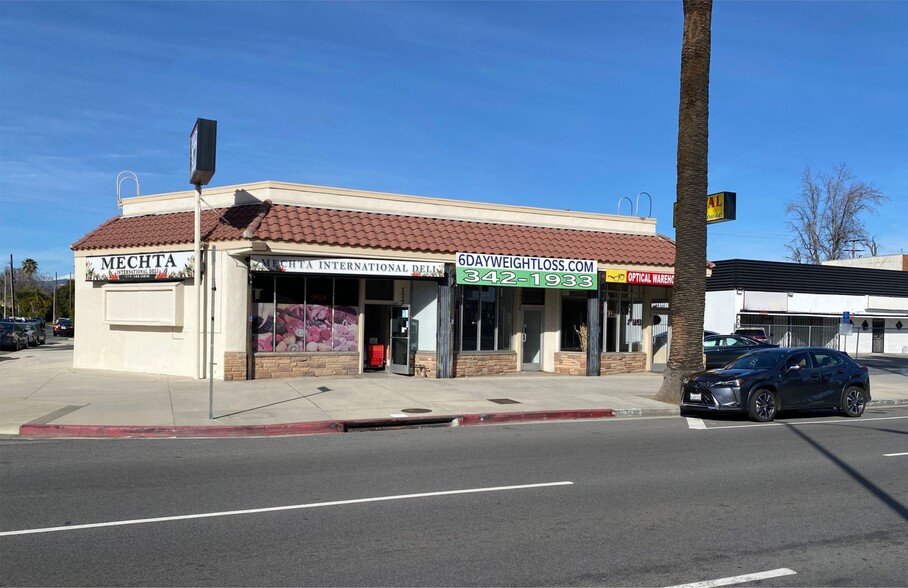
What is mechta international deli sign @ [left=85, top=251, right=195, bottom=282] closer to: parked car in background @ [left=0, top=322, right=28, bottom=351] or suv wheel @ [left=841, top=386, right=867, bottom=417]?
suv wheel @ [left=841, top=386, right=867, bottom=417]

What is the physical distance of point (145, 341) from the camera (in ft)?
68.4

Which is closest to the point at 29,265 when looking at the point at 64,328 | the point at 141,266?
the point at 64,328

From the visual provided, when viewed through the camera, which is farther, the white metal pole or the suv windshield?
the white metal pole

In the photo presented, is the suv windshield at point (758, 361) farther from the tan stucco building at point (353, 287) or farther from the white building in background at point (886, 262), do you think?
the white building in background at point (886, 262)

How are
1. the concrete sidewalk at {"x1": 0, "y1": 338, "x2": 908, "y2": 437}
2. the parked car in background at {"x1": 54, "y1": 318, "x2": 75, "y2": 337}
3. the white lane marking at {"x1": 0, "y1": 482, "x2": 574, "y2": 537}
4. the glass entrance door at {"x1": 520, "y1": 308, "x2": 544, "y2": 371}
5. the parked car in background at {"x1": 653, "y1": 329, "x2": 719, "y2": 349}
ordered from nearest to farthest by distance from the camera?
the white lane marking at {"x1": 0, "y1": 482, "x2": 574, "y2": 537}
the concrete sidewalk at {"x1": 0, "y1": 338, "x2": 908, "y2": 437}
the glass entrance door at {"x1": 520, "y1": 308, "x2": 544, "y2": 371}
the parked car in background at {"x1": 653, "y1": 329, "x2": 719, "y2": 349}
the parked car in background at {"x1": 54, "y1": 318, "x2": 75, "y2": 337}

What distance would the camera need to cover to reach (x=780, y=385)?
15172 millimetres

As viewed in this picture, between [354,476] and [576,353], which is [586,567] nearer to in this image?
[354,476]

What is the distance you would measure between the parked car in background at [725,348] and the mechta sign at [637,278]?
276 centimetres

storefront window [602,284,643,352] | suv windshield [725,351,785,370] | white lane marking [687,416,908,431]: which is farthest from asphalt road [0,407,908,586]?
storefront window [602,284,643,352]

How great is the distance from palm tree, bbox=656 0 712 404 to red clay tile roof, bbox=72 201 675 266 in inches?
212

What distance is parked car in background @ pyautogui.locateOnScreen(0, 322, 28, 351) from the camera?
114ft

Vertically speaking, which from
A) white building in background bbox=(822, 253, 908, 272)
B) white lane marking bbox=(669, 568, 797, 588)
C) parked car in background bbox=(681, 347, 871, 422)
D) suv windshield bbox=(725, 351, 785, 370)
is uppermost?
white building in background bbox=(822, 253, 908, 272)

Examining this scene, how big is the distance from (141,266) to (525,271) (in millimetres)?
10596

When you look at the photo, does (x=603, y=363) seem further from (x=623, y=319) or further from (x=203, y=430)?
(x=203, y=430)
